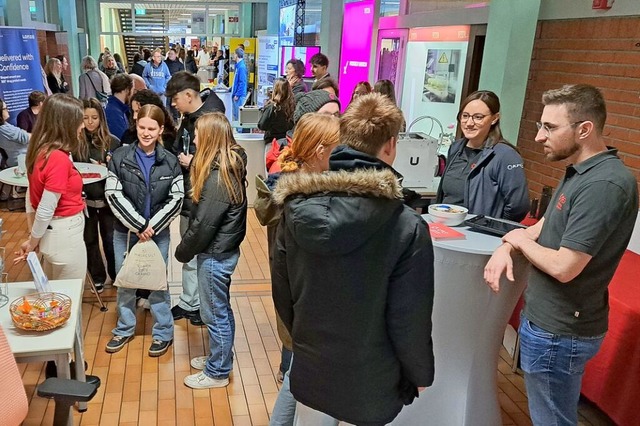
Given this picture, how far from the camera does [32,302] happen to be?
211 centimetres

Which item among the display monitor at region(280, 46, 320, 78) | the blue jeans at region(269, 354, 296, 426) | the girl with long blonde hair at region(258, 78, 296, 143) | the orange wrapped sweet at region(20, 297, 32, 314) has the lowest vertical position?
the blue jeans at region(269, 354, 296, 426)

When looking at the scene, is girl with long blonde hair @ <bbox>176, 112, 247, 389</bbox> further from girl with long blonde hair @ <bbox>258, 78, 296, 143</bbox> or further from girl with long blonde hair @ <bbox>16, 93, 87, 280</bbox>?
girl with long blonde hair @ <bbox>258, 78, 296, 143</bbox>

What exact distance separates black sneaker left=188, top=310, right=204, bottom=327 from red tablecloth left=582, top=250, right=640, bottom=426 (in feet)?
7.82

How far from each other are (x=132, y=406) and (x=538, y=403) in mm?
1997

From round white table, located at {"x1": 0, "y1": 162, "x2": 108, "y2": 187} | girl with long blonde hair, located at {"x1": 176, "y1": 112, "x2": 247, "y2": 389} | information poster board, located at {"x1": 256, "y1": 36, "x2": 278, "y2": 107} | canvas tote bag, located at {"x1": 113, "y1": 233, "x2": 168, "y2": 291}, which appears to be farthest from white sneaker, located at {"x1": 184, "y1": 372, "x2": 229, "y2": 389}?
information poster board, located at {"x1": 256, "y1": 36, "x2": 278, "y2": 107}

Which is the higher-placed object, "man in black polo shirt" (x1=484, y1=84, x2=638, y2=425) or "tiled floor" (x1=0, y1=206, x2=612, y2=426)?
"man in black polo shirt" (x1=484, y1=84, x2=638, y2=425)

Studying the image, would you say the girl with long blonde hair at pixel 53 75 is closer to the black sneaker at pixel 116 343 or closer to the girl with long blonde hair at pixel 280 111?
the girl with long blonde hair at pixel 280 111

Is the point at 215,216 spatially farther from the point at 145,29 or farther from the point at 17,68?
the point at 145,29

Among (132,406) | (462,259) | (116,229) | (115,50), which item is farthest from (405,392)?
(115,50)

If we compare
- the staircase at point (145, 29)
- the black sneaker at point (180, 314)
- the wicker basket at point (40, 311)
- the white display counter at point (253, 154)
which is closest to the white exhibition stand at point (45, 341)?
the wicker basket at point (40, 311)

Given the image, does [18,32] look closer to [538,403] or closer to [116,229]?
[116,229]

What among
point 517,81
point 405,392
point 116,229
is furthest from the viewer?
point 517,81

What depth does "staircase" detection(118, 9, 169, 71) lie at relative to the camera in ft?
55.9

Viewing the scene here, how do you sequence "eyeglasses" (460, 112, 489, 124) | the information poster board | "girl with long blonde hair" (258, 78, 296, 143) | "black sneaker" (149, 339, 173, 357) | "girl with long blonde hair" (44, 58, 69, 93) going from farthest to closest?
the information poster board < "girl with long blonde hair" (44, 58, 69, 93) < "girl with long blonde hair" (258, 78, 296, 143) < "black sneaker" (149, 339, 173, 357) < "eyeglasses" (460, 112, 489, 124)
